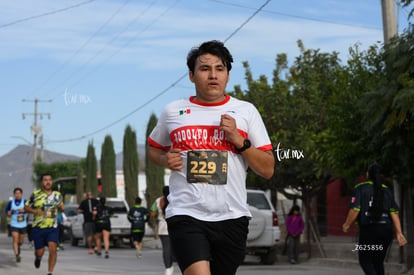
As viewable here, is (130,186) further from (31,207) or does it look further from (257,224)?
(31,207)

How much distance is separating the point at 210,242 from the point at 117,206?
28451 millimetres

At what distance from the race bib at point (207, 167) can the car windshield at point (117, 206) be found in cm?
2783

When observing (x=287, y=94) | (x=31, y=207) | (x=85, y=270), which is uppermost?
(x=287, y=94)

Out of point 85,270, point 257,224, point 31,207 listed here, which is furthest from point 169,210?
point 257,224

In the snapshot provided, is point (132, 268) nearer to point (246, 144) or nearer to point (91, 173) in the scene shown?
point (246, 144)

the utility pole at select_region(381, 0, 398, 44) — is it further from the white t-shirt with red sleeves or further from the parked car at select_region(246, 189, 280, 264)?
the white t-shirt with red sleeves

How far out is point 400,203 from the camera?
18734 mm

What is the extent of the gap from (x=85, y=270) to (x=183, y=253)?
13171 mm

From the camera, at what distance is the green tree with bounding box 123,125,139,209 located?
155ft

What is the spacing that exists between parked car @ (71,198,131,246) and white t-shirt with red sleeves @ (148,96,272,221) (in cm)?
2666

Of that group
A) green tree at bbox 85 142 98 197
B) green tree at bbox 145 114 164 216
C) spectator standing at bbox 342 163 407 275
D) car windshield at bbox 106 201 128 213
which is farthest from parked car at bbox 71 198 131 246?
green tree at bbox 85 142 98 197

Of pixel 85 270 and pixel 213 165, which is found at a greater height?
pixel 213 165

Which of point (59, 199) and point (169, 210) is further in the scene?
point (59, 199)

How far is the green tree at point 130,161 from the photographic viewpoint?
47219 mm
